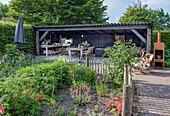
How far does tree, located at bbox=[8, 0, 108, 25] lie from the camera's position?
17.0 m

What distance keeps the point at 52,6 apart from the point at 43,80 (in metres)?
15.6

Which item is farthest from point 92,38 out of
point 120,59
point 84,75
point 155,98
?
point 155,98

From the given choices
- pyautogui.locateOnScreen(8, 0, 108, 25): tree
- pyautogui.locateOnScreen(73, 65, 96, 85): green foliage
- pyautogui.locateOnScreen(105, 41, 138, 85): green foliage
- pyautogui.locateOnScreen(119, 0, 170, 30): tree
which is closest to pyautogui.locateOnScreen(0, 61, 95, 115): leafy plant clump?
pyautogui.locateOnScreen(73, 65, 96, 85): green foliage

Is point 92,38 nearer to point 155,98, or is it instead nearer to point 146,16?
point 146,16

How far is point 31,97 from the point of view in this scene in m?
2.91

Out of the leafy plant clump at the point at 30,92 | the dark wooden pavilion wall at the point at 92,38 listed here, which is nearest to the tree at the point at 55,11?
the dark wooden pavilion wall at the point at 92,38

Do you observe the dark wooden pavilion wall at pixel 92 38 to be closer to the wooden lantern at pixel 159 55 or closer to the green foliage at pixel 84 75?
the wooden lantern at pixel 159 55

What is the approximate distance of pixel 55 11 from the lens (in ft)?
55.9

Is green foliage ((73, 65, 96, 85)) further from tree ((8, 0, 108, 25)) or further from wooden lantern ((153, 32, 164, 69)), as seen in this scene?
A: tree ((8, 0, 108, 25))

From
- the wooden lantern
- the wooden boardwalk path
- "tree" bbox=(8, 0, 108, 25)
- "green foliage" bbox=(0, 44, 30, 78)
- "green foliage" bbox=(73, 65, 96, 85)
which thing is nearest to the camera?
the wooden boardwalk path

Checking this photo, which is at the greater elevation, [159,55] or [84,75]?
[159,55]

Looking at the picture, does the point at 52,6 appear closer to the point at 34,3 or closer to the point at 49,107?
the point at 34,3

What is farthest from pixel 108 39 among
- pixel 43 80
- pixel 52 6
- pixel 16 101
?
pixel 16 101

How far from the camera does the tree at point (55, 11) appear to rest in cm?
1695
